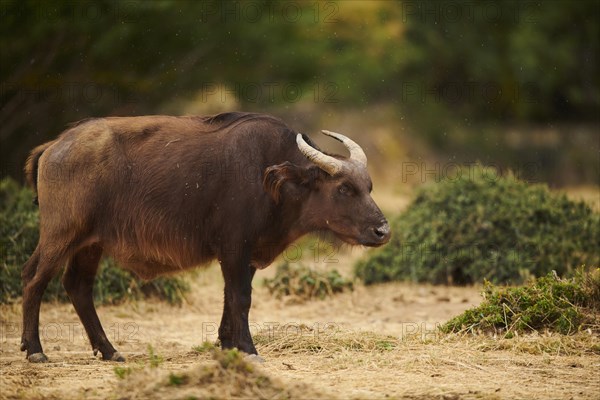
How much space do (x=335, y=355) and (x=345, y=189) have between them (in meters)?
1.44

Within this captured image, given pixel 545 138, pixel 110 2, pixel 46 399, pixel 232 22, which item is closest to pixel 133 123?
pixel 46 399

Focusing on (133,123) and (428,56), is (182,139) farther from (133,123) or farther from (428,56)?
(428,56)

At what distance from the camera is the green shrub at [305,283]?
12359mm

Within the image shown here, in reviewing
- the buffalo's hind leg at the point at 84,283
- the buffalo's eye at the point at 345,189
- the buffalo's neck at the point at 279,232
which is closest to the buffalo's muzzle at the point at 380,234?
the buffalo's eye at the point at 345,189

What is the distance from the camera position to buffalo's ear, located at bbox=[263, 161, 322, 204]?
832 centimetres

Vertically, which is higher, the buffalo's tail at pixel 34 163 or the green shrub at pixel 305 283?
the buffalo's tail at pixel 34 163

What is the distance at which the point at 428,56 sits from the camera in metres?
31.1

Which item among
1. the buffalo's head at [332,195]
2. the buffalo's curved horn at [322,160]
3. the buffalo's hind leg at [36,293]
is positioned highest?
the buffalo's curved horn at [322,160]

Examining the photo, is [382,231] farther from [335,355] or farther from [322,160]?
[335,355]

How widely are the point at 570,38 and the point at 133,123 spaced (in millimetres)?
23969

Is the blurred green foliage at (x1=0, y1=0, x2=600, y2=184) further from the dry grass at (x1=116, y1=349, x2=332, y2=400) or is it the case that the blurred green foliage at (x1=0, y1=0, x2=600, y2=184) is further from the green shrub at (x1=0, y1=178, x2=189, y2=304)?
the dry grass at (x1=116, y1=349, x2=332, y2=400)

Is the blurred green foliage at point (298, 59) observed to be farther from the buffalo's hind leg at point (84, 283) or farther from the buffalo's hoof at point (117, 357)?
the buffalo's hoof at point (117, 357)

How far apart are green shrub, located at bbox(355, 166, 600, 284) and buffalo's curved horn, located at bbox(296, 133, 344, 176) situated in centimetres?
466

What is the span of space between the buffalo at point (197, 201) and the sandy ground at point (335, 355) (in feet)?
2.23
